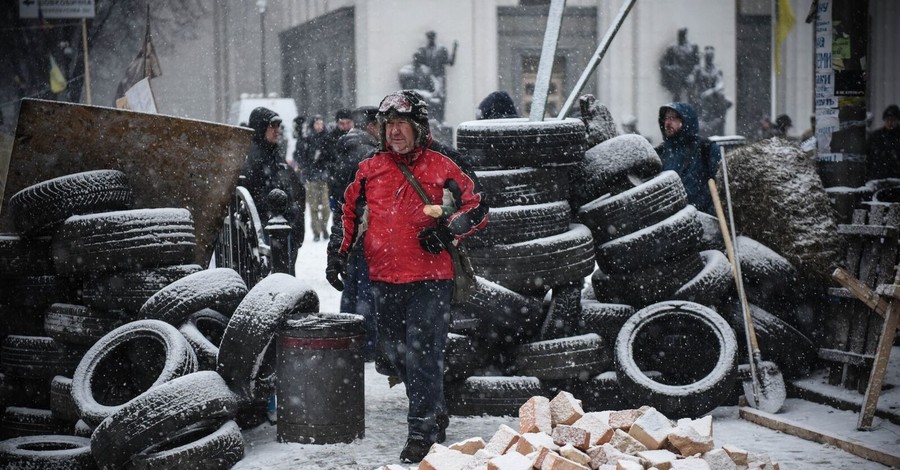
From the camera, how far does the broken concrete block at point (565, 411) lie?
4828 millimetres

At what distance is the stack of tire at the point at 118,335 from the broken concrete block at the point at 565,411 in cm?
190

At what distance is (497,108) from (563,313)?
2.58 meters

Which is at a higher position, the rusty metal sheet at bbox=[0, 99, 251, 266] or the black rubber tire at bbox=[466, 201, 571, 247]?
the rusty metal sheet at bbox=[0, 99, 251, 266]

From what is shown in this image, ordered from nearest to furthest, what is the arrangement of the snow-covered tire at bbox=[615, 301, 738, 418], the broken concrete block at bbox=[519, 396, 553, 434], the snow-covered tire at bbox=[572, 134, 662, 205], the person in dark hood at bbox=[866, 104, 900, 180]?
the broken concrete block at bbox=[519, 396, 553, 434]
the snow-covered tire at bbox=[615, 301, 738, 418]
the snow-covered tire at bbox=[572, 134, 662, 205]
the person in dark hood at bbox=[866, 104, 900, 180]

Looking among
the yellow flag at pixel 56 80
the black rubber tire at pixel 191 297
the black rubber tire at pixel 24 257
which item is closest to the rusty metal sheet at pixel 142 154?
the black rubber tire at pixel 24 257

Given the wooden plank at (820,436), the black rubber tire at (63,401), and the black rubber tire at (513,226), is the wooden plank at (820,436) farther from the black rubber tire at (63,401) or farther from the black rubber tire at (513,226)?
the black rubber tire at (63,401)

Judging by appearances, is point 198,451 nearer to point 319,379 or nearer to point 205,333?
point 319,379

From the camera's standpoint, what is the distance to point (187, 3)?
106ft

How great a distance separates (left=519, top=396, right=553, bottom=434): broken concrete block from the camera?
4777 mm

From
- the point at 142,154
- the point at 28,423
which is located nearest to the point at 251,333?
the point at 28,423

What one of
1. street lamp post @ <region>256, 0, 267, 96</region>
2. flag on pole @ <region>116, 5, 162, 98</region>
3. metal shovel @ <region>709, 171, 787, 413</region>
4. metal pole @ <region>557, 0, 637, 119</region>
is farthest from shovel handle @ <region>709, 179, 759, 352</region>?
street lamp post @ <region>256, 0, 267, 96</region>

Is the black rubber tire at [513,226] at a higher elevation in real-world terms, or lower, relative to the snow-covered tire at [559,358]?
higher

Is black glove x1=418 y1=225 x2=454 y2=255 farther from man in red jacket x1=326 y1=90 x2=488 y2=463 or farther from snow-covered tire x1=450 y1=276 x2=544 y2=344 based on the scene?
snow-covered tire x1=450 y1=276 x2=544 y2=344

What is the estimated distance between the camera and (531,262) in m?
6.80
